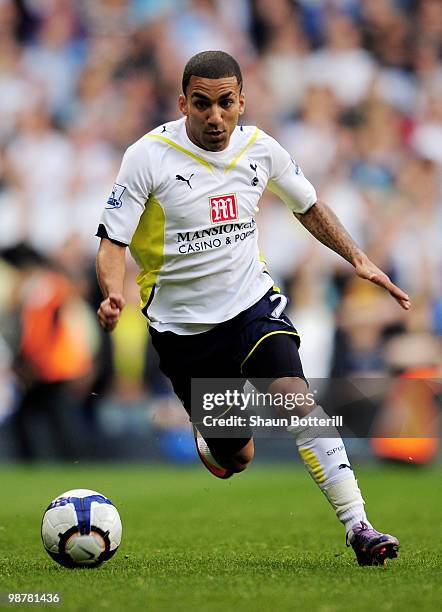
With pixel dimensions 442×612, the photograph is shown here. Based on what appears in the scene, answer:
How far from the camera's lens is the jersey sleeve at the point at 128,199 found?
6.02 meters

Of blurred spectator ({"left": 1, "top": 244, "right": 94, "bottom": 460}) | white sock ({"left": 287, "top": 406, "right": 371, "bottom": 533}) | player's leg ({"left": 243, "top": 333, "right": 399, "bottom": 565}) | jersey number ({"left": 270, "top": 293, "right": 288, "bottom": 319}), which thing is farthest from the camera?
blurred spectator ({"left": 1, "top": 244, "right": 94, "bottom": 460})

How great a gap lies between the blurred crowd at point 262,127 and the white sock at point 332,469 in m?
8.20

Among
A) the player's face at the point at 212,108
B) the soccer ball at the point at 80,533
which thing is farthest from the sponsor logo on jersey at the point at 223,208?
the soccer ball at the point at 80,533

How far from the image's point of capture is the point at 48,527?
589 centimetres

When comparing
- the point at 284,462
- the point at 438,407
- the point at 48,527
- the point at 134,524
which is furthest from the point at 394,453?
the point at 48,527

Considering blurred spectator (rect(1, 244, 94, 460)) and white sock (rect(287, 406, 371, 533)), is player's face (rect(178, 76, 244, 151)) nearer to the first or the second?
white sock (rect(287, 406, 371, 533))

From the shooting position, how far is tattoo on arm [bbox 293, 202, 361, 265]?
259 inches

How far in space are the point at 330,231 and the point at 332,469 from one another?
1.46 m

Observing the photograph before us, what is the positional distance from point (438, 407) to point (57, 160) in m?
6.31

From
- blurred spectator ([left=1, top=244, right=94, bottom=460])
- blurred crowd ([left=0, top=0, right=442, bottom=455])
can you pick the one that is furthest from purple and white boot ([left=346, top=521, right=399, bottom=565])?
blurred spectator ([left=1, top=244, right=94, bottom=460])

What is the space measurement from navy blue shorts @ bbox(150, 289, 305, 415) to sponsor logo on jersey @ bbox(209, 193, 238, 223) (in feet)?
1.67

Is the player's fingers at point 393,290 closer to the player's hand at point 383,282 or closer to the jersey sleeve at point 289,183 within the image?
Result: the player's hand at point 383,282

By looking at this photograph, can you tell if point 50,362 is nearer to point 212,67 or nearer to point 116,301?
point 212,67

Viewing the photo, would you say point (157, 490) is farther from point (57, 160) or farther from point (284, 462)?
point (57, 160)
